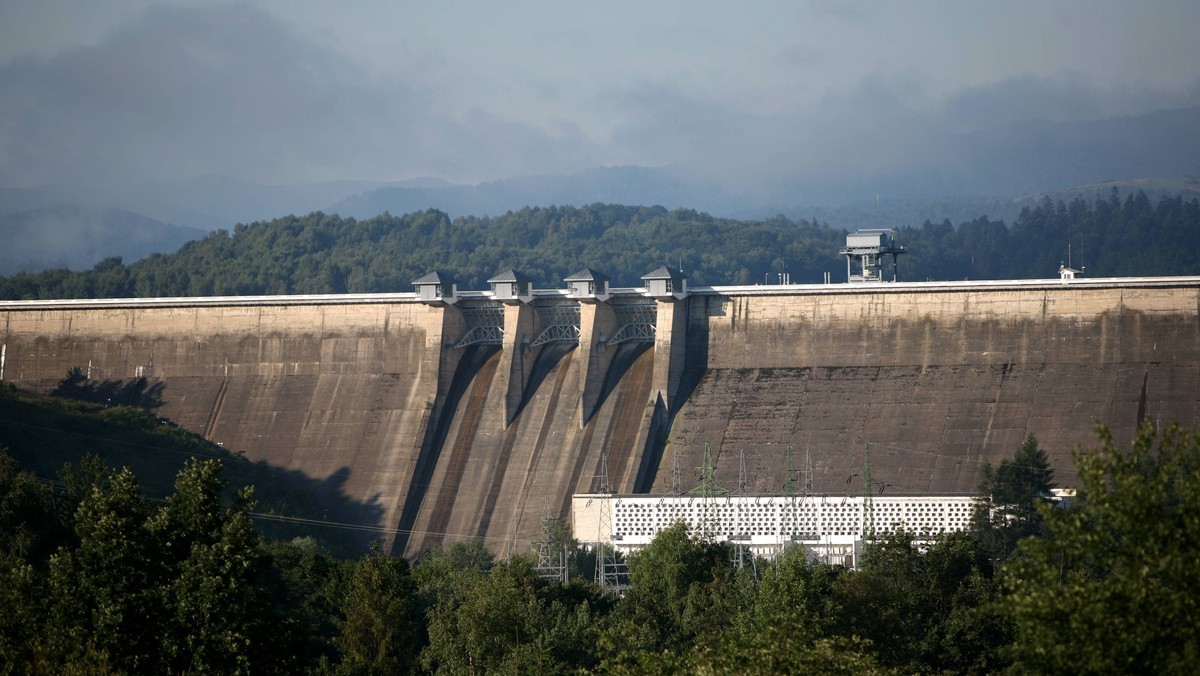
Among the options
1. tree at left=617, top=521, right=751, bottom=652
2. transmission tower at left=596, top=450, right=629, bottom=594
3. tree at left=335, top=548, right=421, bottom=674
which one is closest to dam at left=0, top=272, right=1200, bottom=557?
transmission tower at left=596, top=450, right=629, bottom=594

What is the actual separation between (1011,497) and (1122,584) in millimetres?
35042

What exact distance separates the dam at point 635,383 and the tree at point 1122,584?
38.0 m

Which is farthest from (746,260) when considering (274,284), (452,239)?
(274,284)

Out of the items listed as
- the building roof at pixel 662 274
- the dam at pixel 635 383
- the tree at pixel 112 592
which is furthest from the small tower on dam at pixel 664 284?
the tree at pixel 112 592

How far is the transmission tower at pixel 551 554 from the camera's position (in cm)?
5259

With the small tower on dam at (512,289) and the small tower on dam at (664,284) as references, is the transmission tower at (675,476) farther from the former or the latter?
the small tower on dam at (512,289)

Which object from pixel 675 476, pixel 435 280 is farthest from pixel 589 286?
pixel 675 476

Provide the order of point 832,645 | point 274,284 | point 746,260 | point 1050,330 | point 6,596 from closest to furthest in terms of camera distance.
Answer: point 832,645, point 6,596, point 1050,330, point 274,284, point 746,260

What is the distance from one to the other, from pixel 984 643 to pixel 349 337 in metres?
42.3

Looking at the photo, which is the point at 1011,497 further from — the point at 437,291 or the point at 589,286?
the point at 437,291

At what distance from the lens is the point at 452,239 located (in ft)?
586

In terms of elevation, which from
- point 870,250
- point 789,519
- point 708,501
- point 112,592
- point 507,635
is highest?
point 870,250

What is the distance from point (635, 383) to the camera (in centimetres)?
6856

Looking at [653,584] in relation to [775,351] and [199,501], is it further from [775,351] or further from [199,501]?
[775,351]
